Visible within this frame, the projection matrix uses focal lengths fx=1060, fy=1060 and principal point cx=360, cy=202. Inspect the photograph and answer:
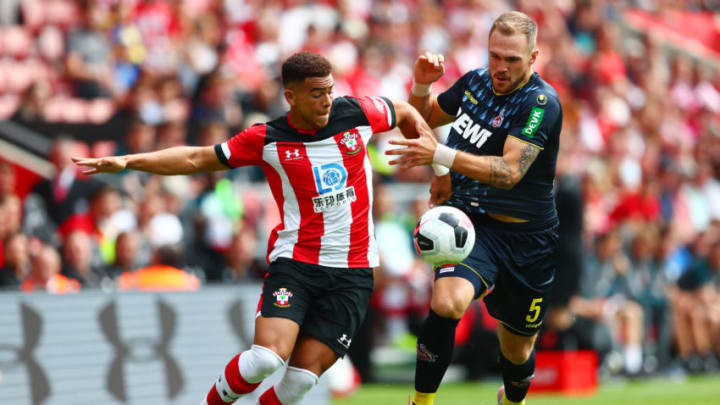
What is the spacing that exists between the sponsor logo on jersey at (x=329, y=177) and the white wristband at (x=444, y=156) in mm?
770

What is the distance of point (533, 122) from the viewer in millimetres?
7020

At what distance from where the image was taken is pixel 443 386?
13.6 meters

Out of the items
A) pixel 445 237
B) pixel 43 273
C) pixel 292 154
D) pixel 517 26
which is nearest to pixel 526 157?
pixel 445 237

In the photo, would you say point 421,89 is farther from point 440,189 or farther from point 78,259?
point 78,259

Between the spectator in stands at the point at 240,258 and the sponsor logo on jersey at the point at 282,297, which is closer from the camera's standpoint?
the sponsor logo on jersey at the point at 282,297

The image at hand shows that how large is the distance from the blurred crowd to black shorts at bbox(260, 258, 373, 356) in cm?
418

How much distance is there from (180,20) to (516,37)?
10.2 meters

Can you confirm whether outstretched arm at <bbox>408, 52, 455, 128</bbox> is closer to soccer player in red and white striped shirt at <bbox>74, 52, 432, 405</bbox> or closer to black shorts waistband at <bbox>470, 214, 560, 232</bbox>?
soccer player in red and white striped shirt at <bbox>74, 52, 432, 405</bbox>

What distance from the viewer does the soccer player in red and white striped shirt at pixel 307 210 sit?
6918 millimetres

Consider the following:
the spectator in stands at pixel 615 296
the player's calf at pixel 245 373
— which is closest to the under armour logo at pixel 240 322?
the player's calf at pixel 245 373

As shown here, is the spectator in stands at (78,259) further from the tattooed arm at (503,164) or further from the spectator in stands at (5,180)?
the tattooed arm at (503,164)

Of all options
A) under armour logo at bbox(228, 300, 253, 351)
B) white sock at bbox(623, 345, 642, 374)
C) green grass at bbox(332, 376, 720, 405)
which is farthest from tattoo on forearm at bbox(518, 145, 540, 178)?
white sock at bbox(623, 345, 642, 374)

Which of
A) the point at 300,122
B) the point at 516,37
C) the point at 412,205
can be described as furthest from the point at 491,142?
the point at 412,205

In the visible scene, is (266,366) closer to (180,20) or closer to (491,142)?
(491,142)
